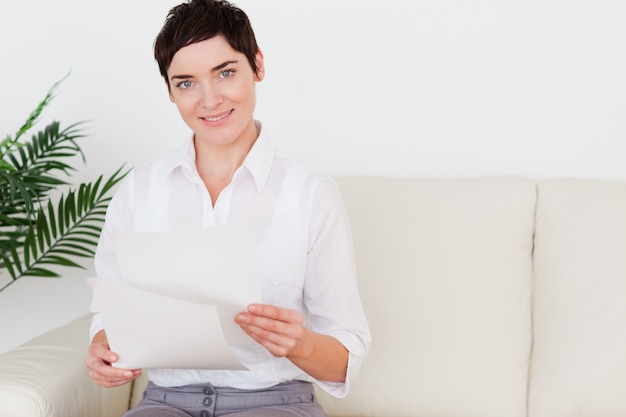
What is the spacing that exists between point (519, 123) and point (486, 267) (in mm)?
506

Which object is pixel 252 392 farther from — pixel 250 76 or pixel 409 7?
pixel 409 7

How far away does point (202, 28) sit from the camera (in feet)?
5.19

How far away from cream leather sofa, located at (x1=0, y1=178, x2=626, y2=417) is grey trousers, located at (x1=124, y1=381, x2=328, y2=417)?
0.98 feet

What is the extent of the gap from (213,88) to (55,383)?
26.7 inches

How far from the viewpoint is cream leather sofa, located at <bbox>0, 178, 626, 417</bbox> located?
6.42ft

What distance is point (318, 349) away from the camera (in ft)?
4.96

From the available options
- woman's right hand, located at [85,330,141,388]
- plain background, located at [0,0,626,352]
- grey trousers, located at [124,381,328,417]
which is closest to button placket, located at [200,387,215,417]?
grey trousers, located at [124,381,328,417]

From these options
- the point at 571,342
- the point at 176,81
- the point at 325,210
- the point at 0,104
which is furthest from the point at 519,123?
the point at 0,104

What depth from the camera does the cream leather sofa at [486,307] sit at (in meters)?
1.96

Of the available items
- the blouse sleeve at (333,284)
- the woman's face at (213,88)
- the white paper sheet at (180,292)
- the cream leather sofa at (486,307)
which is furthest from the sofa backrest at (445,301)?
the white paper sheet at (180,292)

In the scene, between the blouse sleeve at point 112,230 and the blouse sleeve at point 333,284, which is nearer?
the blouse sleeve at point 333,284

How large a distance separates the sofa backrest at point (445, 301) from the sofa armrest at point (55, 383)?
0.51 metres

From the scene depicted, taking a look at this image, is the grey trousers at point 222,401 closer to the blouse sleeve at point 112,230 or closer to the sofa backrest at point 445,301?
the blouse sleeve at point 112,230

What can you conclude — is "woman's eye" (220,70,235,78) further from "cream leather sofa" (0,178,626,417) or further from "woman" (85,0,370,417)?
"cream leather sofa" (0,178,626,417)
